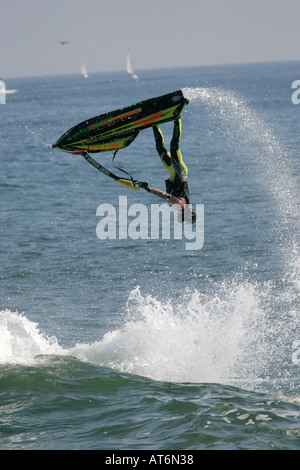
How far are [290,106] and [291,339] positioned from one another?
175 ft

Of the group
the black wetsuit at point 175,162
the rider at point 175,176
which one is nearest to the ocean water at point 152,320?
the black wetsuit at point 175,162

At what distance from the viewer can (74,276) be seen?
58.5 feet

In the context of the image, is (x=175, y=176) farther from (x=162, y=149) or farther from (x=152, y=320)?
(x=152, y=320)

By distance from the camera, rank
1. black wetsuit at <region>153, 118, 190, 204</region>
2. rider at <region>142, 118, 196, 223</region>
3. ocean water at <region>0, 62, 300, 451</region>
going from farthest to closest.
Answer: rider at <region>142, 118, 196, 223</region>, black wetsuit at <region>153, 118, 190, 204</region>, ocean water at <region>0, 62, 300, 451</region>

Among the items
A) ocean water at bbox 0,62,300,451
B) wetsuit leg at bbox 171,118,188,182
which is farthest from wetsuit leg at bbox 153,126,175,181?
ocean water at bbox 0,62,300,451

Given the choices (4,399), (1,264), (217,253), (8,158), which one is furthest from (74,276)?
(8,158)

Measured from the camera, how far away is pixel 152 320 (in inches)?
538

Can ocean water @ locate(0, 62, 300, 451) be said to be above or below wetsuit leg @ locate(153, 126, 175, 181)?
below

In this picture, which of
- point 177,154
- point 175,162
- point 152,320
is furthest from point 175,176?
point 152,320

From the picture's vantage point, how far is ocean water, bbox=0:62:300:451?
952 centimetres

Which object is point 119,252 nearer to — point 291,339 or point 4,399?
point 291,339

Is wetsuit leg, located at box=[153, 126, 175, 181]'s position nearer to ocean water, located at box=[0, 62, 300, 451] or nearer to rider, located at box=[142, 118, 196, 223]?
rider, located at box=[142, 118, 196, 223]

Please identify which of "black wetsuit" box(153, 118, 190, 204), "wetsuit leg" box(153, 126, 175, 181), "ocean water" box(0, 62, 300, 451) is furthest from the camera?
"wetsuit leg" box(153, 126, 175, 181)

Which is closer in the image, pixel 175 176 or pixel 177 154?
pixel 177 154
